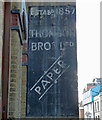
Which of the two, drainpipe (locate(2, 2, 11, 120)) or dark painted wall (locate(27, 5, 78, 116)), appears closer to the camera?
drainpipe (locate(2, 2, 11, 120))

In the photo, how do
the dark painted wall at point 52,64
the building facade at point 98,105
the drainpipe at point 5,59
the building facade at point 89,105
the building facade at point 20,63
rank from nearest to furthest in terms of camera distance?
the drainpipe at point 5,59 < the building facade at point 20,63 < the dark painted wall at point 52,64 < the building facade at point 98,105 < the building facade at point 89,105

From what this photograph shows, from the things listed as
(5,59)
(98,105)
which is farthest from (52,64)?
(98,105)

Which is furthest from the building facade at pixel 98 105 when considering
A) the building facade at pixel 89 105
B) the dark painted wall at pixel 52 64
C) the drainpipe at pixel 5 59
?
the drainpipe at pixel 5 59

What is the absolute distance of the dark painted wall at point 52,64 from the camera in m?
20.0

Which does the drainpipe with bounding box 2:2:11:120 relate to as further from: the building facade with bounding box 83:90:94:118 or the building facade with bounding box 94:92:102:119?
the building facade with bounding box 83:90:94:118

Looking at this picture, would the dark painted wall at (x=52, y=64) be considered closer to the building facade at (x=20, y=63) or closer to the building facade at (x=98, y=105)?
the building facade at (x=20, y=63)

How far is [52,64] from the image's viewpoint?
20.4 meters

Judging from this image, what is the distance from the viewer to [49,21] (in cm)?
2159

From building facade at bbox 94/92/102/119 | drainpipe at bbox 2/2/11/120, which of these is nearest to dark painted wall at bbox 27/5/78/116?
drainpipe at bbox 2/2/11/120

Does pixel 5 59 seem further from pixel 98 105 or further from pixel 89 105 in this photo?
pixel 89 105

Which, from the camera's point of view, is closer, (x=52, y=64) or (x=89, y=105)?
(x=52, y=64)

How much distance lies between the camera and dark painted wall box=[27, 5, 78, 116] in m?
20.0

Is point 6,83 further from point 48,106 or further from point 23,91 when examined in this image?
point 48,106

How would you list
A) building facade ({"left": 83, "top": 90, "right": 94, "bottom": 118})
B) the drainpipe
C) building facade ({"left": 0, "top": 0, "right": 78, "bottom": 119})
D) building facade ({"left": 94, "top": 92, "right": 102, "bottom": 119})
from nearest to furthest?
the drainpipe → building facade ({"left": 0, "top": 0, "right": 78, "bottom": 119}) → building facade ({"left": 94, "top": 92, "right": 102, "bottom": 119}) → building facade ({"left": 83, "top": 90, "right": 94, "bottom": 118})
